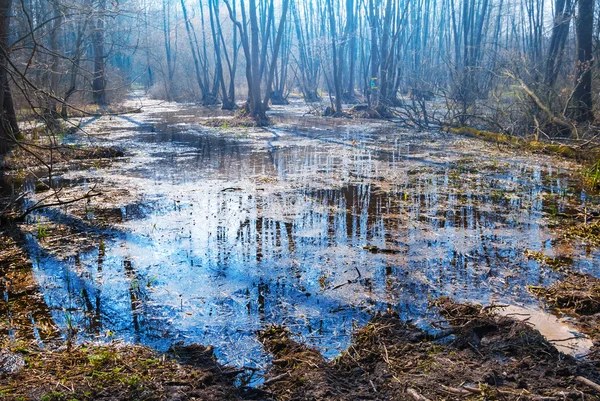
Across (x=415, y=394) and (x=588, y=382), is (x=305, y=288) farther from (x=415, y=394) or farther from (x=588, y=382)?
(x=588, y=382)

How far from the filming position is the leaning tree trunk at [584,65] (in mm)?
12195

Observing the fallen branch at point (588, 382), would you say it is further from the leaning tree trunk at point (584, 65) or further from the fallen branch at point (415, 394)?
the leaning tree trunk at point (584, 65)

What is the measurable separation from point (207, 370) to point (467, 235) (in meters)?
3.58

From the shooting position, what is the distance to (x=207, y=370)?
2980 millimetres

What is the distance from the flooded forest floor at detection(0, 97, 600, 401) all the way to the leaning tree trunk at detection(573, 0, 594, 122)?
4.33 m

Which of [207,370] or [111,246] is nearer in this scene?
[207,370]

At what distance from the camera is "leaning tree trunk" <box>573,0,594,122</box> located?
1220cm

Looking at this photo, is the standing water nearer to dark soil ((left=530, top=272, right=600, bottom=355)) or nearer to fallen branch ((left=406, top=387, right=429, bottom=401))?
dark soil ((left=530, top=272, right=600, bottom=355))

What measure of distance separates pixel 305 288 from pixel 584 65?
11.3 meters

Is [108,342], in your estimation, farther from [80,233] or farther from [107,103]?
[107,103]

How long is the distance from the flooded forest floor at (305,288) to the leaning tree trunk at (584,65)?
433 cm

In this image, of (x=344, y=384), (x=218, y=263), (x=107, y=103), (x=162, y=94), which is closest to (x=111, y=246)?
(x=218, y=263)

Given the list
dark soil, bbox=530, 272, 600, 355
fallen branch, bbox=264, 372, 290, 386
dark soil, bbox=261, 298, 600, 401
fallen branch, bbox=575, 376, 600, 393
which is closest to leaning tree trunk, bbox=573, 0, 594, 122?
dark soil, bbox=530, 272, 600, 355

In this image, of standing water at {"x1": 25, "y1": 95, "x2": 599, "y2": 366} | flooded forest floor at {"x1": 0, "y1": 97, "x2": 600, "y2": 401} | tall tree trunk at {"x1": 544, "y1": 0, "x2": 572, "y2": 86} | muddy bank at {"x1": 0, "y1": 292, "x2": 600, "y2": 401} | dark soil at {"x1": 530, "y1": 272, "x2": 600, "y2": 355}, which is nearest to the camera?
muddy bank at {"x1": 0, "y1": 292, "x2": 600, "y2": 401}
